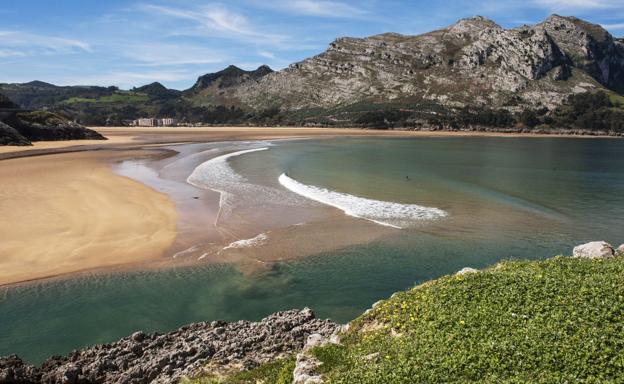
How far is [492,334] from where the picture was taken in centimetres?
1017

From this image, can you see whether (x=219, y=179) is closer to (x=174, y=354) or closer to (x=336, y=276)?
(x=336, y=276)

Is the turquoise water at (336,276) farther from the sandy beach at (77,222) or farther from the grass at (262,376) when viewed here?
the grass at (262,376)

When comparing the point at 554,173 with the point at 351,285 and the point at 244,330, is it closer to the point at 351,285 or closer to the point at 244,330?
the point at 351,285

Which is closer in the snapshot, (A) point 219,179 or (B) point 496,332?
(B) point 496,332

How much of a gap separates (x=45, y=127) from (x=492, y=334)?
109819 millimetres

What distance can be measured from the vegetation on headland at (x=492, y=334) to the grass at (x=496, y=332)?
0.02m

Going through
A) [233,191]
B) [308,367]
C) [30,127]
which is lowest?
[308,367]

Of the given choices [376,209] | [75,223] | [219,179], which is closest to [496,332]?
[376,209]

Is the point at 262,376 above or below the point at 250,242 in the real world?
above

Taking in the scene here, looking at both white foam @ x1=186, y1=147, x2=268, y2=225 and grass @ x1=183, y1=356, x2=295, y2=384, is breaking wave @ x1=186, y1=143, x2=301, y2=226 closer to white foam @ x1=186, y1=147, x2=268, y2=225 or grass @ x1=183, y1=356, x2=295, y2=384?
white foam @ x1=186, y1=147, x2=268, y2=225

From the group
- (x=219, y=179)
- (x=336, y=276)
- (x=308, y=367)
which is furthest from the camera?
(x=219, y=179)

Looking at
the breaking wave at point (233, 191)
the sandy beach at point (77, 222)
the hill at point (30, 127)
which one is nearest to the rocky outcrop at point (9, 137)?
the hill at point (30, 127)

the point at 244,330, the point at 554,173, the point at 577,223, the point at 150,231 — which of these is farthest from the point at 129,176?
the point at 554,173

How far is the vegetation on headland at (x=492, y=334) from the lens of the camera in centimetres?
901
